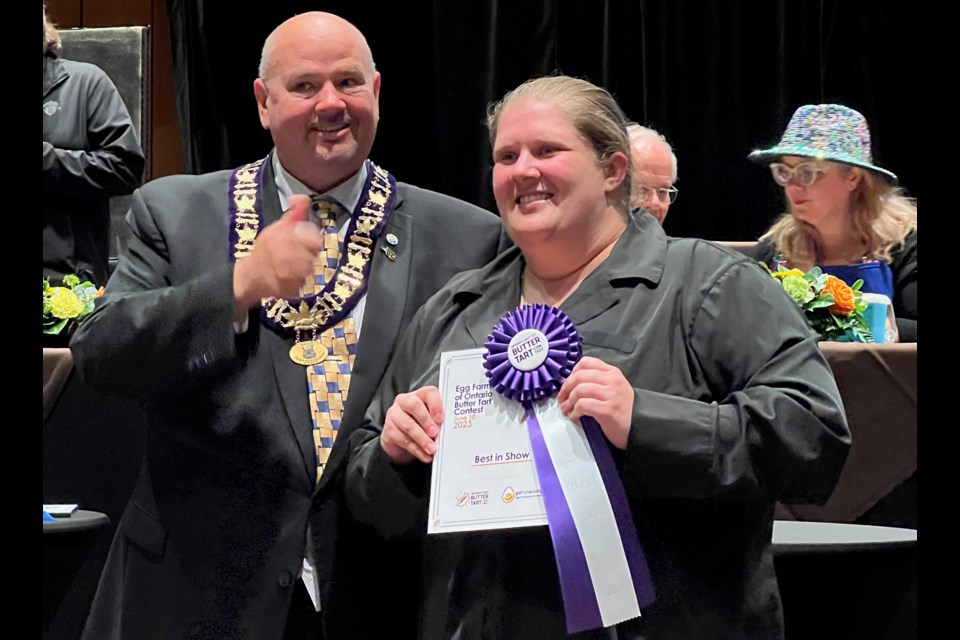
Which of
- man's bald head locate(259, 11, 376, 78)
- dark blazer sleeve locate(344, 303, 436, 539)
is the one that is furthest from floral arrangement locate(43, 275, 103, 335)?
dark blazer sleeve locate(344, 303, 436, 539)

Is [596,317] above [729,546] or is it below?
above

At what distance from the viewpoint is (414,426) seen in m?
1.72

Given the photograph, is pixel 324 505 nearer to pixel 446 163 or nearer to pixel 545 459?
pixel 545 459

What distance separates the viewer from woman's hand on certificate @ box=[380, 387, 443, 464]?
1710 mm

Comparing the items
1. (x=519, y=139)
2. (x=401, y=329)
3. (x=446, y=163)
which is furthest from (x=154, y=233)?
(x=446, y=163)

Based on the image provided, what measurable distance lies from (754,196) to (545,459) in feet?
10.2

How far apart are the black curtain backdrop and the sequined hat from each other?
2.58ft

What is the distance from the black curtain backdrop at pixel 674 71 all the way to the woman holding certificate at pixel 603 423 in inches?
105

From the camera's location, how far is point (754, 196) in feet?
14.9

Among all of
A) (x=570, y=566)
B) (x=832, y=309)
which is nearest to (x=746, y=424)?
(x=570, y=566)

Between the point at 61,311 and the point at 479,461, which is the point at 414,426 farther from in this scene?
the point at 61,311

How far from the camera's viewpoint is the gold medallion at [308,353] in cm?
198
